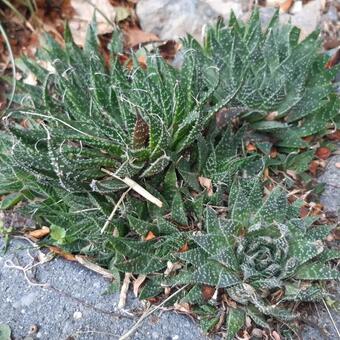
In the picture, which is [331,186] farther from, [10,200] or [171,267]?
[10,200]

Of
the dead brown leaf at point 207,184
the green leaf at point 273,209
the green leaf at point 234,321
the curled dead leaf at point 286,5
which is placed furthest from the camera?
the curled dead leaf at point 286,5

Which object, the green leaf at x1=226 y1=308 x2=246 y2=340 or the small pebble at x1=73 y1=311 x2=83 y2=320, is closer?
the green leaf at x1=226 y1=308 x2=246 y2=340

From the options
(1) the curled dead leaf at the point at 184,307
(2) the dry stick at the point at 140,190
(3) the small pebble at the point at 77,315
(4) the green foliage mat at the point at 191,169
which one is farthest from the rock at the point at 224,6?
(3) the small pebble at the point at 77,315

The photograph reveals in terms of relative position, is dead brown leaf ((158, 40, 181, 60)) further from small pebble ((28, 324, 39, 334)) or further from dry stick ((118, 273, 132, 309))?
small pebble ((28, 324, 39, 334))

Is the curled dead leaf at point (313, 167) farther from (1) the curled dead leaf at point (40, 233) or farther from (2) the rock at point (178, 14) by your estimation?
(1) the curled dead leaf at point (40, 233)

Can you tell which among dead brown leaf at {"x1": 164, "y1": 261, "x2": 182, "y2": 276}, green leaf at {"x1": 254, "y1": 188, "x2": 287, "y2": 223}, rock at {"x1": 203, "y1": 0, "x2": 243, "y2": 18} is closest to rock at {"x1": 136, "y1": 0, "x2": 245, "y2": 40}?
rock at {"x1": 203, "y1": 0, "x2": 243, "y2": 18}

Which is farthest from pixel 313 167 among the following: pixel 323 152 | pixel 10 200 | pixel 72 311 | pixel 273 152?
pixel 10 200
